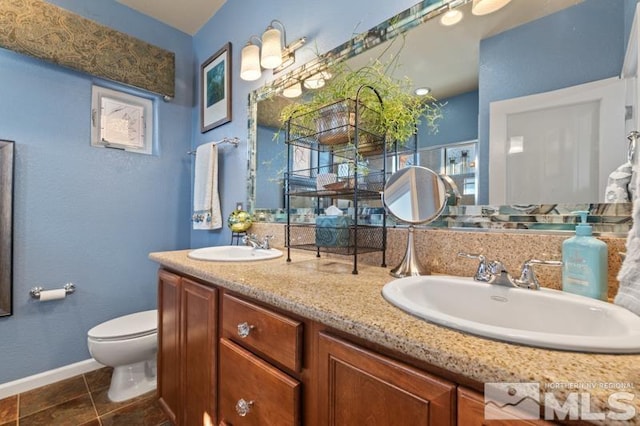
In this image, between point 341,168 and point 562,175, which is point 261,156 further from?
point 562,175

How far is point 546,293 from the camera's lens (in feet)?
2.12

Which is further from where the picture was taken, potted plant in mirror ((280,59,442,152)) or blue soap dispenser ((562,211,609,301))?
potted plant in mirror ((280,59,442,152))

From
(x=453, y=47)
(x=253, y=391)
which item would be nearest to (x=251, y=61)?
(x=453, y=47)

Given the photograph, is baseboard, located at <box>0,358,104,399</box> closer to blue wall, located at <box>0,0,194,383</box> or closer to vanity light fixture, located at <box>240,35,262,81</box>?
blue wall, located at <box>0,0,194,383</box>

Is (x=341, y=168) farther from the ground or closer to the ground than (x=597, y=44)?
closer to the ground

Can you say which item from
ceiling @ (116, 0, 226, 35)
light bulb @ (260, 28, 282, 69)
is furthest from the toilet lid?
ceiling @ (116, 0, 226, 35)

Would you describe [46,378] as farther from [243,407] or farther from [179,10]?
[179,10]

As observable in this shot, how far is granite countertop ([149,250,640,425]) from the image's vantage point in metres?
0.34

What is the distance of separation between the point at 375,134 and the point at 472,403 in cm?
90

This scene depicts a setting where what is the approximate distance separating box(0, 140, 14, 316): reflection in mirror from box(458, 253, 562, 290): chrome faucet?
232 centimetres

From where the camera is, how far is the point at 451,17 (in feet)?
3.21

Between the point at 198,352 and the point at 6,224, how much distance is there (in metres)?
1.48

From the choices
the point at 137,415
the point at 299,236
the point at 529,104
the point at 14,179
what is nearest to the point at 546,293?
the point at 529,104

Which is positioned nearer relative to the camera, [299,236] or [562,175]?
[562,175]
